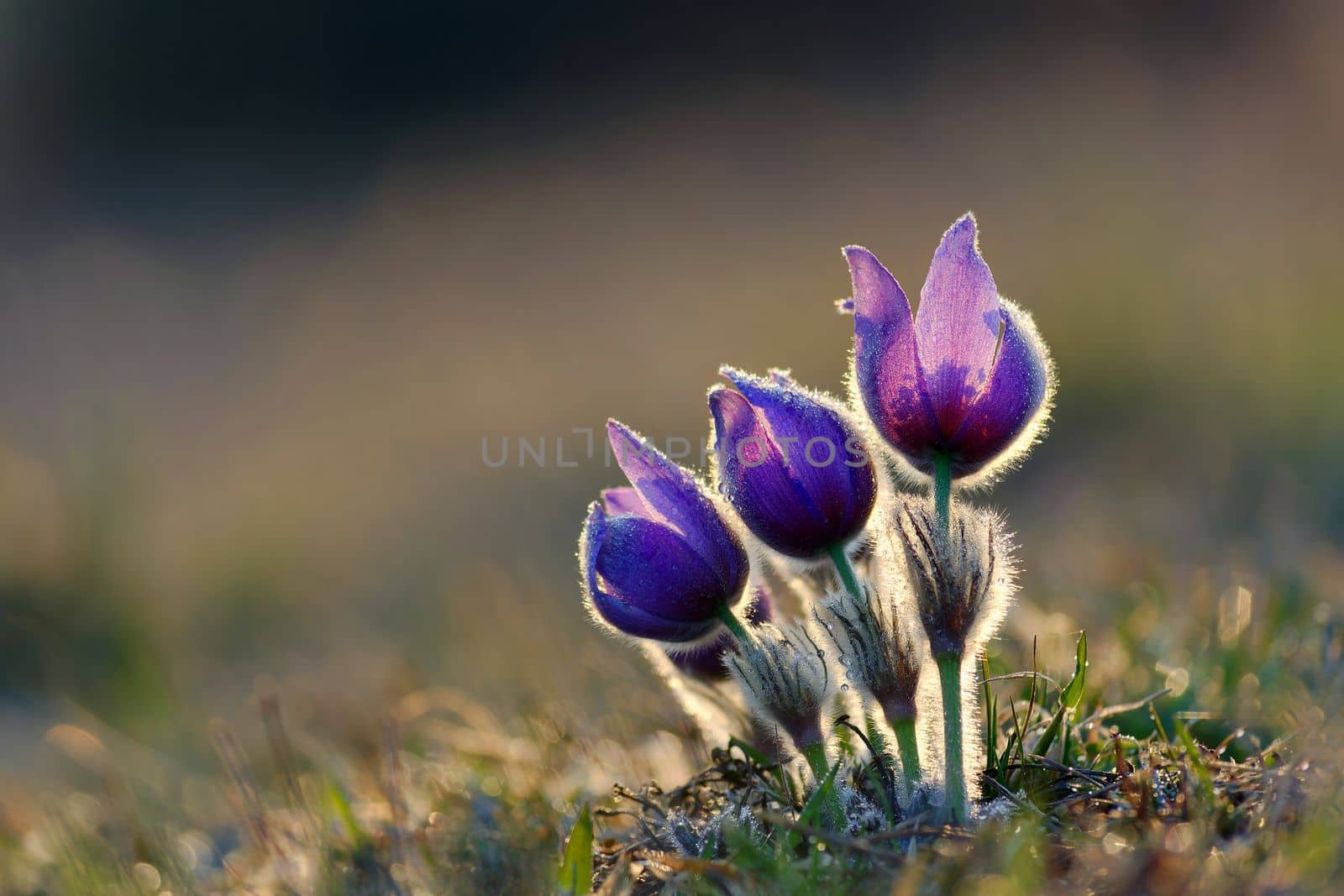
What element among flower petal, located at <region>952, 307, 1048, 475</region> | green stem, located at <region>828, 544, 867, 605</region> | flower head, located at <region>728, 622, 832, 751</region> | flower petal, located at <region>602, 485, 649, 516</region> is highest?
flower petal, located at <region>952, 307, 1048, 475</region>

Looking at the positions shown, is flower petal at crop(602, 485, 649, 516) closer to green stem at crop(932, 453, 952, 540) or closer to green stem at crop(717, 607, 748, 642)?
green stem at crop(717, 607, 748, 642)

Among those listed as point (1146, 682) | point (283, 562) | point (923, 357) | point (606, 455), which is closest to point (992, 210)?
point (606, 455)

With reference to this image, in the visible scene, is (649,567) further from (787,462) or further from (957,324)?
(957,324)

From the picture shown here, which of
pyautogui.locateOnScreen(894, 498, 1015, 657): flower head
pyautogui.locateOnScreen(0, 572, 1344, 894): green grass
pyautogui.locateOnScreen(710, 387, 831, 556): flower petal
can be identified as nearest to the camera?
pyautogui.locateOnScreen(0, 572, 1344, 894): green grass

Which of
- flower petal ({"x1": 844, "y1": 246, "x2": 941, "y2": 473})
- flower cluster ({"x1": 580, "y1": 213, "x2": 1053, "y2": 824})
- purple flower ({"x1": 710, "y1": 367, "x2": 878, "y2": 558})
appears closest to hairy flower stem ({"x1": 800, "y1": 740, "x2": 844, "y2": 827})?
flower cluster ({"x1": 580, "y1": 213, "x2": 1053, "y2": 824})

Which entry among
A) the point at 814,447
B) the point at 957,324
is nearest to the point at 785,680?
the point at 814,447

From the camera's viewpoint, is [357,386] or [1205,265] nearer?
[1205,265]

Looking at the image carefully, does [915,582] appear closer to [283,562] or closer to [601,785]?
[601,785]

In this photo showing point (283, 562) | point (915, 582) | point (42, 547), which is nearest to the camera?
point (915, 582)
